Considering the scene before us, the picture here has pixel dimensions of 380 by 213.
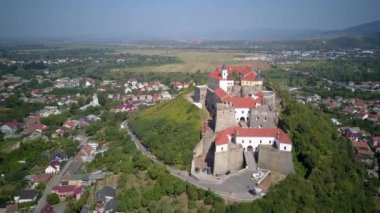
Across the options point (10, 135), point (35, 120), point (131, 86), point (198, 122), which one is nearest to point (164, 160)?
point (198, 122)

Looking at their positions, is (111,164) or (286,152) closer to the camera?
(286,152)

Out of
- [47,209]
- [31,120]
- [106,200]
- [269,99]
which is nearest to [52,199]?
[47,209]

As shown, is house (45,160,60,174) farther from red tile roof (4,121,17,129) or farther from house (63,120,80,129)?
red tile roof (4,121,17,129)

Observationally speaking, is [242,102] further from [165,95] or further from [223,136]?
[165,95]

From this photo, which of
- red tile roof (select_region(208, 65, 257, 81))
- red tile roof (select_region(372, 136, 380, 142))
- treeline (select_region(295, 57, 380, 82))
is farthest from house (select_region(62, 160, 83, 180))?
treeline (select_region(295, 57, 380, 82))

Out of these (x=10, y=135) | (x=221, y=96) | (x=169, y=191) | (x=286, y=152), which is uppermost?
(x=221, y=96)

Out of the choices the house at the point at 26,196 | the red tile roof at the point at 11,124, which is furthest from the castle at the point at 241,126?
the red tile roof at the point at 11,124

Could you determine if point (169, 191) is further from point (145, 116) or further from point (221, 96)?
point (145, 116)
